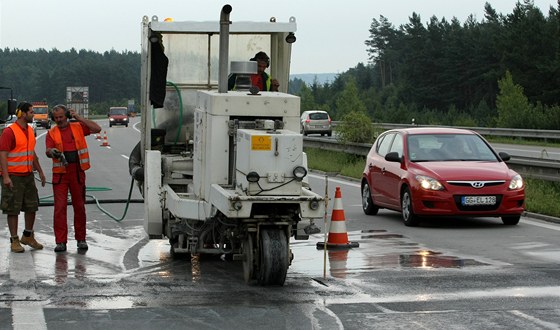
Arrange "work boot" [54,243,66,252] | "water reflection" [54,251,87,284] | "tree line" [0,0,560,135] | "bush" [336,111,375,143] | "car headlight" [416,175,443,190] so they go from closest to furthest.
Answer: "water reflection" [54,251,87,284], "work boot" [54,243,66,252], "car headlight" [416,175,443,190], "bush" [336,111,375,143], "tree line" [0,0,560,135]

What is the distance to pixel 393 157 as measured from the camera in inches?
714

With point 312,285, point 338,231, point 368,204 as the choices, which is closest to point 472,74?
point 368,204

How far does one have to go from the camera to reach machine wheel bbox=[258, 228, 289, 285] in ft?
35.1

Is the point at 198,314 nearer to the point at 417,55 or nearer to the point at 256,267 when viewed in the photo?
the point at 256,267

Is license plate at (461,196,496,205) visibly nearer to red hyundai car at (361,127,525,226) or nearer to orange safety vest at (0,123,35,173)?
red hyundai car at (361,127,525,226)

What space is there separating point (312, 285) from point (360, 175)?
18.5m

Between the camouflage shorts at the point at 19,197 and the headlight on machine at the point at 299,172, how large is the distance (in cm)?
467

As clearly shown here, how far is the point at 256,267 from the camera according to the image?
11.0 meters

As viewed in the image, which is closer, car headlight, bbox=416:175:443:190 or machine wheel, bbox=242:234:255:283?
machine wheel, bbox=242:234:255:283

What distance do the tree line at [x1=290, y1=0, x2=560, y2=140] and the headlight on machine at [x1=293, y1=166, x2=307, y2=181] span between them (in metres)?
48.0

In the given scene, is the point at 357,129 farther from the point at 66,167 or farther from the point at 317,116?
the point at 317,116

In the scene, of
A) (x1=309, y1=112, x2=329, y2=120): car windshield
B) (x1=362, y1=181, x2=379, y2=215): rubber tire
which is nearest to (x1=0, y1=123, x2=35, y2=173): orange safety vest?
(x1=362, y1=181, x2=379, y2=215): rubber tire

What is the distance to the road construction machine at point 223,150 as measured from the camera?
35.0ft

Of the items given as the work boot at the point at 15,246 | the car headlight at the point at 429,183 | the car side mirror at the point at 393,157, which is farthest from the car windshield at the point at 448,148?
the work boot at the point at 15,246
